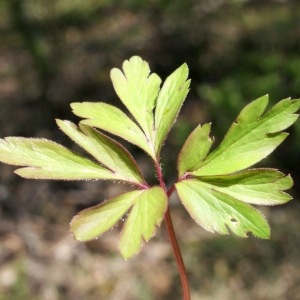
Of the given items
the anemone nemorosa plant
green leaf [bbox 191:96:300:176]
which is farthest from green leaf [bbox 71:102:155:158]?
green leaf [bbox 191:96:300:176]

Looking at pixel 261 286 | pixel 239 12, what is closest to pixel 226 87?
pixel 261 286

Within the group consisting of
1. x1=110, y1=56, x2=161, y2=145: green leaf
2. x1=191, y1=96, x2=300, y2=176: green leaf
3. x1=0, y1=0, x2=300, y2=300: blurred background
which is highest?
x1=110, y1=56, x2=161, y2=145: green leaf

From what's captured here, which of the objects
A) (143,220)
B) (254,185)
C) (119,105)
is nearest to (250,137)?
(254,185)

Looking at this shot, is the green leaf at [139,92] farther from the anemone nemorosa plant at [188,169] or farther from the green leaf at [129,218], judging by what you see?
the green leaf at [129,218]

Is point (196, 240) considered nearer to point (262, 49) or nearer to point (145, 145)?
point (262, 49)

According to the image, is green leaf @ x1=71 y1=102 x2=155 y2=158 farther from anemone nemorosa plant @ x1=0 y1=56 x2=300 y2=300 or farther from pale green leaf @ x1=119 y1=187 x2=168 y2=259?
pale green leaf @ x1=119 y1=187 x2=168 y2=259
